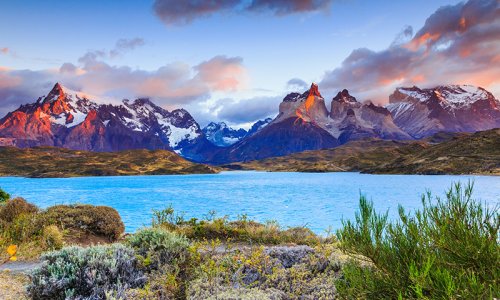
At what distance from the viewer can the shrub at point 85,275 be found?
9219 mm

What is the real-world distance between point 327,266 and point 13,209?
17.4 meters

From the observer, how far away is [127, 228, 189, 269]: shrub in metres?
10.7

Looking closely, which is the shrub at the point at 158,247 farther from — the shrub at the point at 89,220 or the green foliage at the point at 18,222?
the shrub at the point at 89,220

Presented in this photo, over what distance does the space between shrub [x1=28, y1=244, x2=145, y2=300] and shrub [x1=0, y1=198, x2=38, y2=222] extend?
11234 mm

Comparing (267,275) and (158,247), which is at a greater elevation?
(158,247)

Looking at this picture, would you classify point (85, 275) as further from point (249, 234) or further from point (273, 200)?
point (273, 200)

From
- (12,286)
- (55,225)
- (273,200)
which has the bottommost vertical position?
(273,200)

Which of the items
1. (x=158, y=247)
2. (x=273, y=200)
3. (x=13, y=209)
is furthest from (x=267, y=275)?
(x=273, y=200)

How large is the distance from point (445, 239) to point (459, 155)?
689ft

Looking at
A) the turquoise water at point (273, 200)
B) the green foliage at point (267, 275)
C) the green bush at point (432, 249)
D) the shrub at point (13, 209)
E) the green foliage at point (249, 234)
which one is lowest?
the turquoise water at point (273, 200)

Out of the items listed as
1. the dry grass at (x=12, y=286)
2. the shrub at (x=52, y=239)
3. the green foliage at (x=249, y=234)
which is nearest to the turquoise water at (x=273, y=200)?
the green foliage at (x=249, y=234)

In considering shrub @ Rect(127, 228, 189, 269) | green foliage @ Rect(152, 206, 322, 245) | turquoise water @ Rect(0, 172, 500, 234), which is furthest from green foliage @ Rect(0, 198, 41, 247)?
turquoise water @ Rect(0, 172, 500, 234)

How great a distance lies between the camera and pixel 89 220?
1958 cm

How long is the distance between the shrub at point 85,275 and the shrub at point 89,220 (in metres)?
9.65
